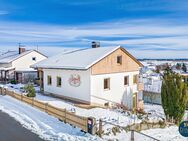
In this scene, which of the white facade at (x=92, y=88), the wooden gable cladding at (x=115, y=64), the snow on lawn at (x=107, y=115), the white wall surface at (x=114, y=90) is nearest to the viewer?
the snow on lawn at (x=107, y=115)

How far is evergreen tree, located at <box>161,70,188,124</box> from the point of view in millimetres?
25875

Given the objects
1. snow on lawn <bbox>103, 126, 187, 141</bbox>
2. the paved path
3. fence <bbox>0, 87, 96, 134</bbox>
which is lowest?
snow on lawn <bbox>103, 126, 187, 141</bbox>

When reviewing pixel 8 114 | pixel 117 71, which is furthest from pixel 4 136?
pixel 117 71

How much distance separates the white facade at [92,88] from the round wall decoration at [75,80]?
205mm

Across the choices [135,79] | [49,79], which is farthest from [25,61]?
[135,79]

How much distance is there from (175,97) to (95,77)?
735 cm

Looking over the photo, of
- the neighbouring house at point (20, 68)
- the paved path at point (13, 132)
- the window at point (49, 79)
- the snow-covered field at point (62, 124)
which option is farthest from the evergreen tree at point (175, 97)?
the neighbouring house at point (20, 68)

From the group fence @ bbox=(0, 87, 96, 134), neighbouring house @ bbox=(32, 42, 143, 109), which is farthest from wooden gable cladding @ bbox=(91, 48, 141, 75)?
fence @ bbox=(0, 87, 96, 134)

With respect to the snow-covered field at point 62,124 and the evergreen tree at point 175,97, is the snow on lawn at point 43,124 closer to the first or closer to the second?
the snow-covered field at point 62,124

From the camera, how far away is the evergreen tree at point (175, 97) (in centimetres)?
2588

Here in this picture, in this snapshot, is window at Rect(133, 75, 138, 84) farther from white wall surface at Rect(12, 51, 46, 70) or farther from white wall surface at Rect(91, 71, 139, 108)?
white wall surface at Rect(12, 51, 46, 70)

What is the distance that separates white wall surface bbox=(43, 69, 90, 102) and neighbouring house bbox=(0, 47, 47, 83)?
48.1 ft

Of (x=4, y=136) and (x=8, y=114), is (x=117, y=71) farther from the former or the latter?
(x=4, y=136)

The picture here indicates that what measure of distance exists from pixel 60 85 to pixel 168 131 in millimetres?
14011
